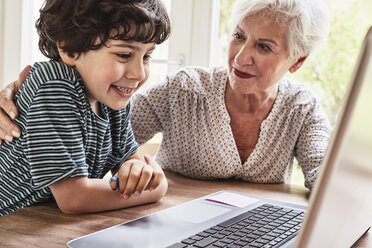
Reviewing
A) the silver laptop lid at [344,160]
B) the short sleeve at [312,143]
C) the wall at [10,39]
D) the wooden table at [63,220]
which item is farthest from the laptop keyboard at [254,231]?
the wall at [10,39]

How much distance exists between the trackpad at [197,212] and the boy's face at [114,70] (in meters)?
0.29

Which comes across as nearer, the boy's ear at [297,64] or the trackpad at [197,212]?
the trackpad at [197,212]

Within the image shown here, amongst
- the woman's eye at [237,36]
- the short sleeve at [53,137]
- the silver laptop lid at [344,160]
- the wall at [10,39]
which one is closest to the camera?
the silver laptop lid at [344,160]

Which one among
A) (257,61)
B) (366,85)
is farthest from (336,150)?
(257,61)

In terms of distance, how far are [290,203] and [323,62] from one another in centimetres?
149

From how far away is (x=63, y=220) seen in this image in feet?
3.28

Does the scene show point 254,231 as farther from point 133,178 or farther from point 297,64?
point 297,64

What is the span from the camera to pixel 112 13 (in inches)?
42.4

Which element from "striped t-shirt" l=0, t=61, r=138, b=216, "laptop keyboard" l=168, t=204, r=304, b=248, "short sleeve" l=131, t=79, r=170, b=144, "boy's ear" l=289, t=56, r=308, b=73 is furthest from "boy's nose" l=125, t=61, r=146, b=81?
"boy's ear" l=289, t=56, r=308, b=73

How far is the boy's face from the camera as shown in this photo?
1.09 meters

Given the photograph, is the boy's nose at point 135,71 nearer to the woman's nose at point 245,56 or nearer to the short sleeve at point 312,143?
the woman's nose at point 245,56

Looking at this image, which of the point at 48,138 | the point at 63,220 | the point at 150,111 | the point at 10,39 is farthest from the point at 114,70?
the point at 10,39

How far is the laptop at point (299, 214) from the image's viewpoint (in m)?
0.43

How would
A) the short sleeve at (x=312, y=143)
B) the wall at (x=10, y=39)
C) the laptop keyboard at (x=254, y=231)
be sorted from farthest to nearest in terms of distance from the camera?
1. the wall at (x=10, y=39)
2. the short sleeve at (x=312, y=143)
3. the laptop keyboard at (x=254, y=231)
